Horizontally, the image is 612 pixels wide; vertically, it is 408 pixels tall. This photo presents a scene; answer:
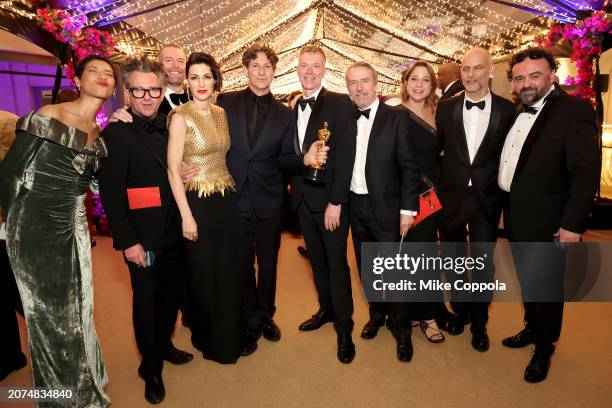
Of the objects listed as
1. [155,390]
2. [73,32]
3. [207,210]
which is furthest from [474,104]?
[73,32]

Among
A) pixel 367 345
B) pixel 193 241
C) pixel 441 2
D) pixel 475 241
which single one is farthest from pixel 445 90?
pixel 441 2

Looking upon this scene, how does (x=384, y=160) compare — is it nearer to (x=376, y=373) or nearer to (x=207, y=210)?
(x=207, y=210)

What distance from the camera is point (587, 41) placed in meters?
5.25

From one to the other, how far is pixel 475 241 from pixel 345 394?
4.32 ft

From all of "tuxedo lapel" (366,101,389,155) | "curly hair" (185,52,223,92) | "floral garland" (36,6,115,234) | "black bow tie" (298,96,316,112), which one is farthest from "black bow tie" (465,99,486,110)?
"floral garland" (36,6,115,234)

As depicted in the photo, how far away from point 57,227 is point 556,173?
2.67m

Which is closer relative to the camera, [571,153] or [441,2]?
[571,153]

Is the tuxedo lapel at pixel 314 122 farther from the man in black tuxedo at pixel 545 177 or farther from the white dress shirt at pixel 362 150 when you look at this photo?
the man in black tuxedo at pixel 545 177

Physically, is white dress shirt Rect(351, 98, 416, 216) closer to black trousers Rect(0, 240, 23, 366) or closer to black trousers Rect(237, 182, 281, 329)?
black trousers Rect(237, 182, 281, 329)

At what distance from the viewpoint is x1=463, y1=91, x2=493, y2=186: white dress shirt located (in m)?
2.63

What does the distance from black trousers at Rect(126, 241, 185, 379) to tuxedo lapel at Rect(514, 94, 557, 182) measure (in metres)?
2.09

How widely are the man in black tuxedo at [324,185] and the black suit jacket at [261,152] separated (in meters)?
0.08

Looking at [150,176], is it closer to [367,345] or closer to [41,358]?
[41,358]

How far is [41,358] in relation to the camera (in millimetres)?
1978
